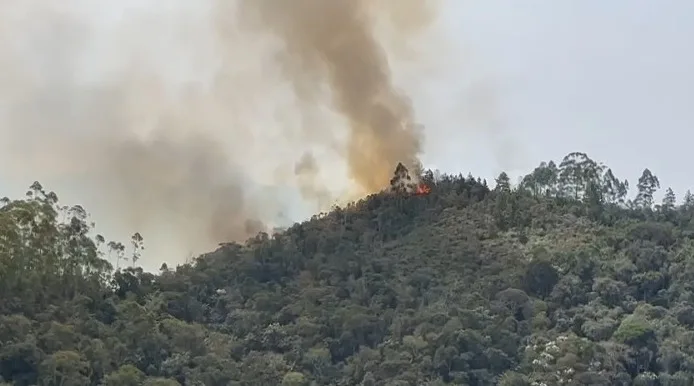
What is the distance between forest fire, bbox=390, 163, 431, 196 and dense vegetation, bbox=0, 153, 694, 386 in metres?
1.04

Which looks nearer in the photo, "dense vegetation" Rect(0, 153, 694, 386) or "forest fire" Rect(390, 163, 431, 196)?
"dense vegetation" Rect(0, 153, 694, 386)

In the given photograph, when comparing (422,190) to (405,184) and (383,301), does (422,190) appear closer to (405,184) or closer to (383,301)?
(405,184)

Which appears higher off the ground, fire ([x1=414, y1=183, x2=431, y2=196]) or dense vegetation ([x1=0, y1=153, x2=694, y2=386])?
fire ([x1=414, y1=183, x2=431, y2=196])

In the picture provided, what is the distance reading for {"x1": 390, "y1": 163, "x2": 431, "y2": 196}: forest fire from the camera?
77938 mm

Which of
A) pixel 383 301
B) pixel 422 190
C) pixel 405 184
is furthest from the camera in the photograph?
pixel 422 190

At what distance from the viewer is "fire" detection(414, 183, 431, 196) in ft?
257

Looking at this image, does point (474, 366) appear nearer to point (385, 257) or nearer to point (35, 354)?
point (385, 257)

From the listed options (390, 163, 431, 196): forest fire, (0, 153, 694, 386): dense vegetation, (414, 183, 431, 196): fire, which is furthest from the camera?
(414, 183, 431, 196): fire

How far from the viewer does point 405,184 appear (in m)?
78.6

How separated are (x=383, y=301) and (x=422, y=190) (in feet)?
52.6

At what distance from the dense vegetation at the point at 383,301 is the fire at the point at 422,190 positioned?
1.14m

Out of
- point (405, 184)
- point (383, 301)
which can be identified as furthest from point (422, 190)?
point (383, 301)

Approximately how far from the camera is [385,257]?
228 ft

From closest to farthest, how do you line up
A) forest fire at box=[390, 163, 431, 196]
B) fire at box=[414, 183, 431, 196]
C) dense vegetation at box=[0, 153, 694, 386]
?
dense vegetation at box=[0, 153, 694, 386] < forest fire at box=[390, 163, 431, 196] < fire at box=[414, 183, 431, 196]
